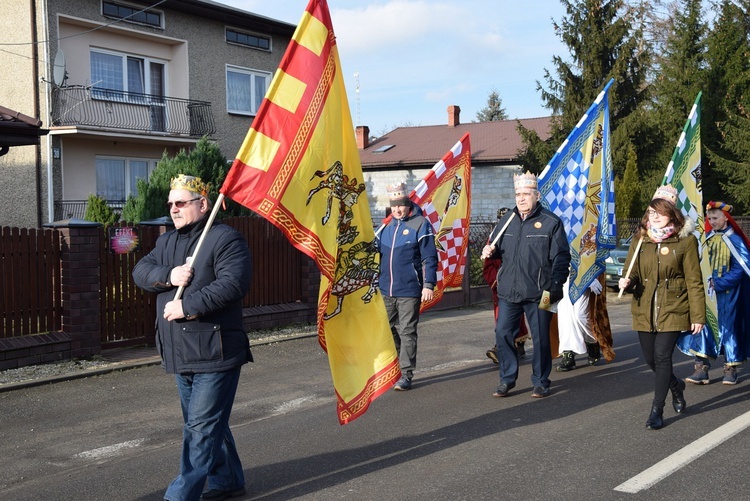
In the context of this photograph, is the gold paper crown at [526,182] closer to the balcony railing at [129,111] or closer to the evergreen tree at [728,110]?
the balcony railing at [129,111]

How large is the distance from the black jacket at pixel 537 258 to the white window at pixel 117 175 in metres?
15.7

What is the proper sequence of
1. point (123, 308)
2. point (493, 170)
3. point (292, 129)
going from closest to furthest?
point (292, 129) < point (123, 308) < point (493, 170)

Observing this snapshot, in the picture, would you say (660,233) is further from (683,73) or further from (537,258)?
(683,73)

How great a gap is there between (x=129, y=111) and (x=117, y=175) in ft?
5.72

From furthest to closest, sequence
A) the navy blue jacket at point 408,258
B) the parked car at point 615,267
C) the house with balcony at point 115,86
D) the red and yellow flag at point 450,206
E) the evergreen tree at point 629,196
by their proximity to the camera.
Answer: the evergreen tree at point 629,196 < the house with balcony at point 115,86 < the parked car at point 615,267 < the red and yellow flag at point 450,206 < the navy blue jacket at point 408,258

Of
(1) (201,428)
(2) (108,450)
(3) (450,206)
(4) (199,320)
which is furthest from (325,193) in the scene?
(3) (450,206)

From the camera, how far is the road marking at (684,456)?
492cm

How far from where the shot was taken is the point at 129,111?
21.9 metres

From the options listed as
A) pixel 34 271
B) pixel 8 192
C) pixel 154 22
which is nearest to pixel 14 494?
pixel 34 271

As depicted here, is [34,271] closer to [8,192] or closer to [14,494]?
[14,494]

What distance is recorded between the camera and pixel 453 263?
10.9 meters

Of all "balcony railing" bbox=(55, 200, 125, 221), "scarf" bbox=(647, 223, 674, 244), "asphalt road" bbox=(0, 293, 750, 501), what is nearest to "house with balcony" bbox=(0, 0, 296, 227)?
"balcony railing" bbox=(55, 200, 125, 221)

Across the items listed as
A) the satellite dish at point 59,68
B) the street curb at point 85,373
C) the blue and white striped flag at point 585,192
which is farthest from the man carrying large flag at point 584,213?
the satellite dish at point 59,68

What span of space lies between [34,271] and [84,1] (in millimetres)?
13259
